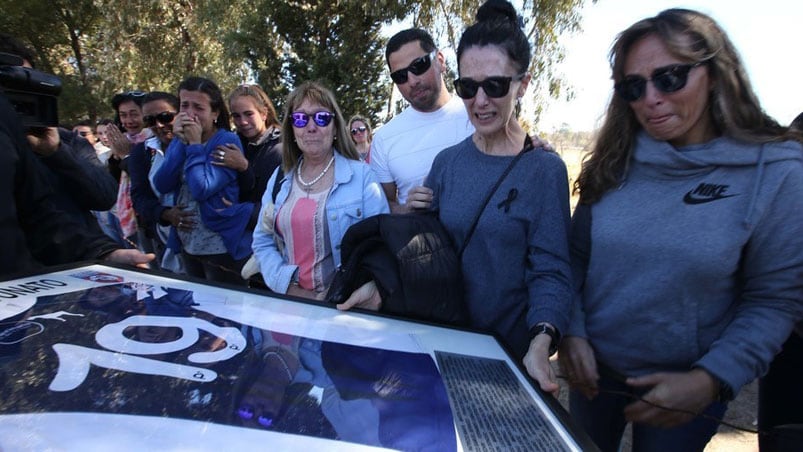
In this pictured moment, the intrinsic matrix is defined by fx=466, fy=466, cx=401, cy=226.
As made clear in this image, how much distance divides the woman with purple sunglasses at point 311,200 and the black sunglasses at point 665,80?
46.9 inches

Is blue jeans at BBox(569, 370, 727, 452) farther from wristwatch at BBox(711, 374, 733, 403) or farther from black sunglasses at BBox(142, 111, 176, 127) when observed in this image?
black sunglasses at BBox(142, 111, 176, 127)

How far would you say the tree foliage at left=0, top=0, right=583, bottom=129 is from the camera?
10844 mm

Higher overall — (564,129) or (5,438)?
(564,129)

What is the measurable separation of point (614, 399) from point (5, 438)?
1.70 m

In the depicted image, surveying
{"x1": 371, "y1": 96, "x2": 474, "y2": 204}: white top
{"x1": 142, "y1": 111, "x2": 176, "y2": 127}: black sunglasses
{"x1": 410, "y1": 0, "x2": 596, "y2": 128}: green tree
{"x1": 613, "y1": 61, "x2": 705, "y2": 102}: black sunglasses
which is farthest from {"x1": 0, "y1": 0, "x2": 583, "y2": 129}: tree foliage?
{"x1": 613, "y1": 61, "x2": 705, "y2": 102}: black sunglasses

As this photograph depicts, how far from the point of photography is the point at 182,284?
5.24 ft

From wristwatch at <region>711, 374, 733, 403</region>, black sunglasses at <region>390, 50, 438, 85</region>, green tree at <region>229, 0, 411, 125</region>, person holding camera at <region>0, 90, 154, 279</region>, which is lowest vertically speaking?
wristwatch at <region>711, 374, 733, 403</region>

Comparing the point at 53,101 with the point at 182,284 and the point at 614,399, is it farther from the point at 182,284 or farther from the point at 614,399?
the point at 614,399

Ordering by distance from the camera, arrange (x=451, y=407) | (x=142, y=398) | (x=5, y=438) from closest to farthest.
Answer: (x=5, y=438)
(x=142, y=398)
(x=451, y=407)

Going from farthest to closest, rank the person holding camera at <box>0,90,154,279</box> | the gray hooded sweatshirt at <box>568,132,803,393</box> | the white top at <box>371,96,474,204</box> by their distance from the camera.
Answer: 1. the white top at <box>371,96,474,204</box>
2. the person holding camera at <box>0,90,154,279</box>
3. the gray hooded sweatshirt at <box>568,132,803,393</box>

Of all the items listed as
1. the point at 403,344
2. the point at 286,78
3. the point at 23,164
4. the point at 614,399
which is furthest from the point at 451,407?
the point at 286,78

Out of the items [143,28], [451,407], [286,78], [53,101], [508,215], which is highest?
[143,28]

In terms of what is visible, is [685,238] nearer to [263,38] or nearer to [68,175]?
[68,175]

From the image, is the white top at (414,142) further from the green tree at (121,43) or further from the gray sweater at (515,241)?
the green tree at (121,43)
